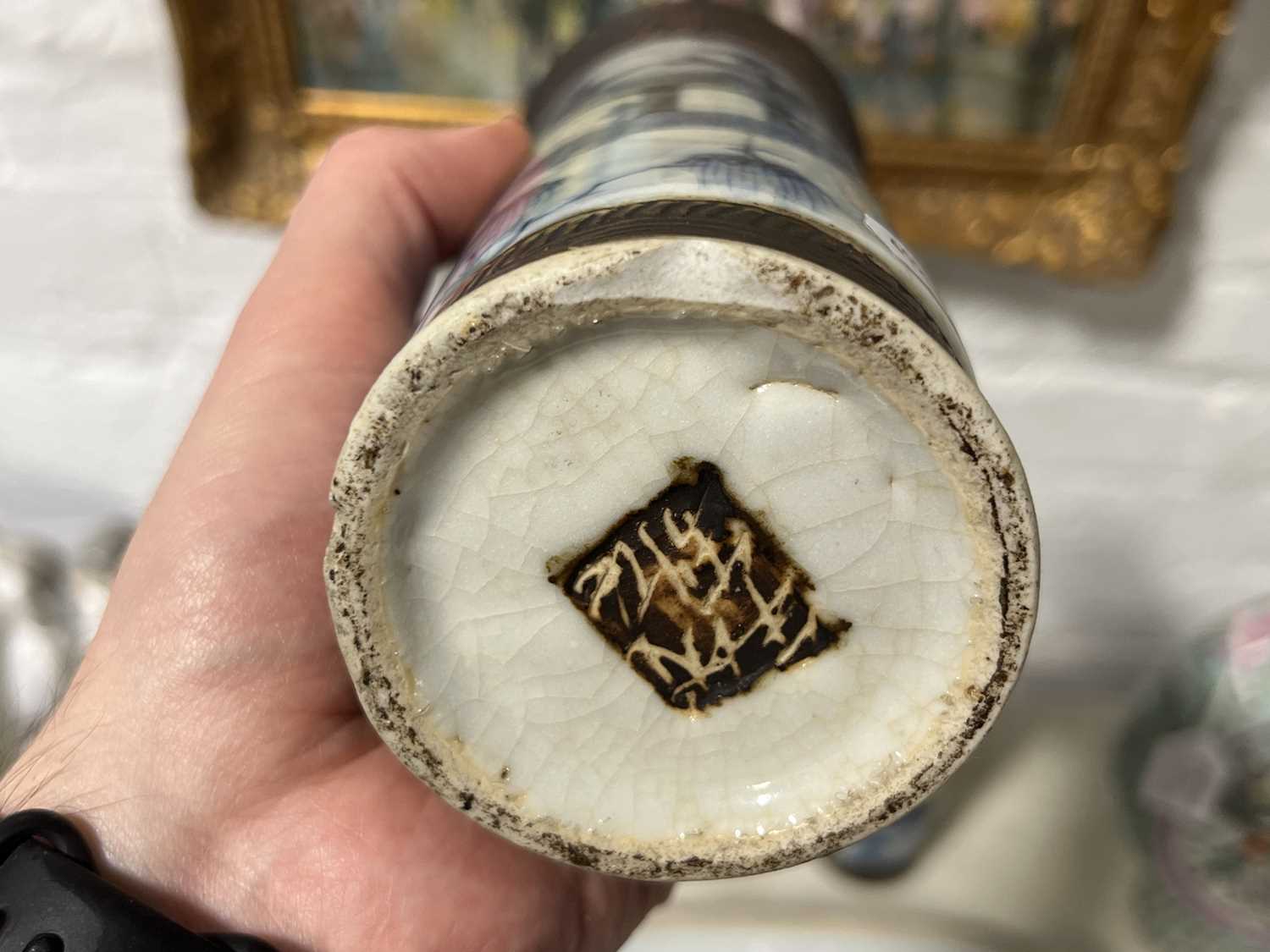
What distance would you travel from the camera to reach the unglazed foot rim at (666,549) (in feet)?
1.02

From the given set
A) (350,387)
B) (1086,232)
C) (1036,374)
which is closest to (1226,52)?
(1086,232)

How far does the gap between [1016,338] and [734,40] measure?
42 centimetres

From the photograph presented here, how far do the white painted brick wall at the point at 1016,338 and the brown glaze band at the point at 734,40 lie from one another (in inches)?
11.3

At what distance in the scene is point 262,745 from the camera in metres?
0.49

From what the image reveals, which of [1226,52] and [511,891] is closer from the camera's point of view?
[511,891]

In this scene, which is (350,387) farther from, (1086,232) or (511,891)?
(1086,232)

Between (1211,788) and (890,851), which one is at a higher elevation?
(1211,788)

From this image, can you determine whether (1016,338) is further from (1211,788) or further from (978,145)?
(1211,788)

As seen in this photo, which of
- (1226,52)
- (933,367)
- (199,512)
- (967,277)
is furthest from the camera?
(967,277)

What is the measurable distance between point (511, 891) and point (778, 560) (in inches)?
10.1

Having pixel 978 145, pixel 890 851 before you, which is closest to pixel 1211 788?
pixel 890 851

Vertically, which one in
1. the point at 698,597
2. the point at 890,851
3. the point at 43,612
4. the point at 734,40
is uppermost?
the point at 734,40

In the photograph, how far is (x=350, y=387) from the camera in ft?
1.78

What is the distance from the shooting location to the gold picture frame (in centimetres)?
62
